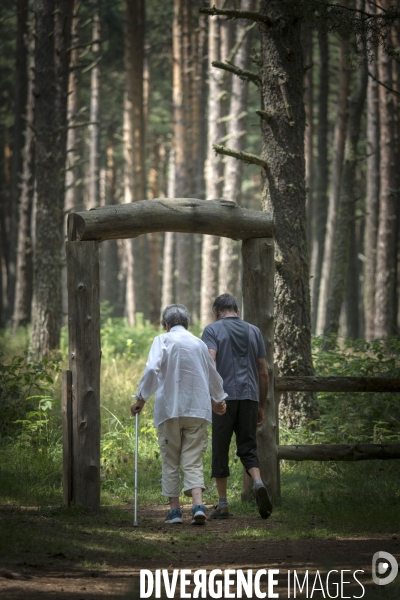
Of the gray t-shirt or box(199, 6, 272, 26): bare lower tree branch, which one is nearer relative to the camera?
the gray t-shirt

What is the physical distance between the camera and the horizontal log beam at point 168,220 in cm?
820

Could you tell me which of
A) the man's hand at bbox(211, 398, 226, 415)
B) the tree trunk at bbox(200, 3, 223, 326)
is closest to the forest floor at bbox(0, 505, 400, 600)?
the man's hand at bbox(211, 398, 226, 415)

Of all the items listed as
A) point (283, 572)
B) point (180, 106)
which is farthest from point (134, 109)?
point (283, 572)

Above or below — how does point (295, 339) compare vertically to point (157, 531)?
above

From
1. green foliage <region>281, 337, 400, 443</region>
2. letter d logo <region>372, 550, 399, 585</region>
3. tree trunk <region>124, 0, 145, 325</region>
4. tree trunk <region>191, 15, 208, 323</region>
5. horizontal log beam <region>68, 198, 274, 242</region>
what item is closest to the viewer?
letter d logo <region>372, 550, 399, 585</region>

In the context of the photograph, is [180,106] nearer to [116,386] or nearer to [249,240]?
[116,386]

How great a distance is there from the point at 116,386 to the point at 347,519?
582 cm

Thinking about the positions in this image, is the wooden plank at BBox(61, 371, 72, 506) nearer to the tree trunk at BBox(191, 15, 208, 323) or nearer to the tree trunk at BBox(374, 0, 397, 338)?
the tree trunk at BBox(374, 0, 397, 338)

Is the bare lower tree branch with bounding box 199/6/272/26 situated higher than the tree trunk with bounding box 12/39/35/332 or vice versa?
the bare lower tree branch with bounding box 199/6/272/26

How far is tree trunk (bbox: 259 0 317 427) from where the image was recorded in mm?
10844

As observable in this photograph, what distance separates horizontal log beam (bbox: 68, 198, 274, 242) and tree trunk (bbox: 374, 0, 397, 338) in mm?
13325

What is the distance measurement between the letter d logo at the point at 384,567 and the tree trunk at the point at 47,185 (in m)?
10.6

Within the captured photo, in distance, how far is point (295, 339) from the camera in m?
10.9

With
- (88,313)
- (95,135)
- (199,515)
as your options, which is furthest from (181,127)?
(199,515)
